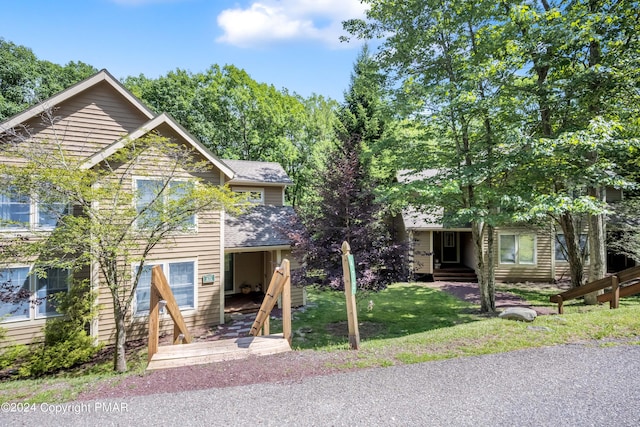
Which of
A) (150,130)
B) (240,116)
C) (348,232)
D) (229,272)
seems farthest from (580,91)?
(240,116)

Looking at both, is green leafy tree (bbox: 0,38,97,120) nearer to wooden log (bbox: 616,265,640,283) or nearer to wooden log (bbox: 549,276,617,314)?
wooden log (bbox: 549,276,617,314)

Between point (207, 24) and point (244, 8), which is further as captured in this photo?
point (207, 24)

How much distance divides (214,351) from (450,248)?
Answer: 58.2ft

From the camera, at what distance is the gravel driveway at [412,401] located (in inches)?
141

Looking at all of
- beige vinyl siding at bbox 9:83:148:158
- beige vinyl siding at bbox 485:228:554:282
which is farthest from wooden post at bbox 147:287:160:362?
beige vinyl siding at bbox 485:228:554:282

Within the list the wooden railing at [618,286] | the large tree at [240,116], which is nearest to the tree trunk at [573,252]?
the wooden railing at [618,286]

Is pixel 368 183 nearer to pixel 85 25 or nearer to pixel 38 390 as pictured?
pixel 38 390

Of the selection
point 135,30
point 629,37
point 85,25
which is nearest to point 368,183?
point 629,37

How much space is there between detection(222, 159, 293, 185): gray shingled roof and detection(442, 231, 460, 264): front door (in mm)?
11685

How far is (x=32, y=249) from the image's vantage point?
6.20 metres

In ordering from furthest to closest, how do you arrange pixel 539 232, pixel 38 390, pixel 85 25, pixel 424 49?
1. pixel 539 232
2. pixel 85 25
3. pixel 424 49
4. pixel 38 390

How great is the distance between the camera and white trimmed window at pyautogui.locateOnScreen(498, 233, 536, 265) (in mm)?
16078

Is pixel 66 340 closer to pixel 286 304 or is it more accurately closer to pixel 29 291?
pixel 29 291

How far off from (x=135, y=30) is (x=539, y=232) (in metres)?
20.5
